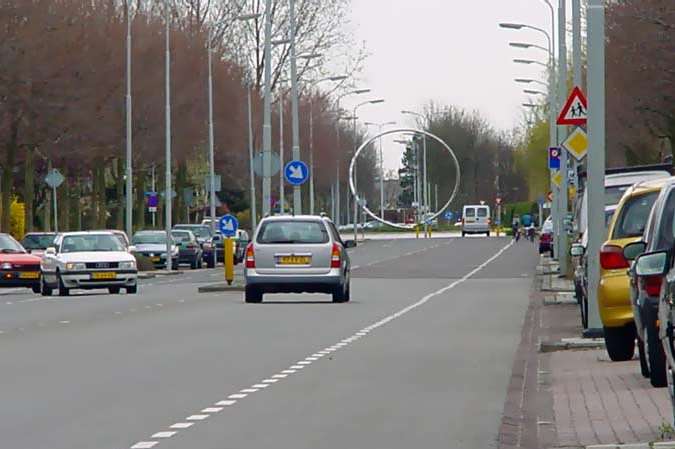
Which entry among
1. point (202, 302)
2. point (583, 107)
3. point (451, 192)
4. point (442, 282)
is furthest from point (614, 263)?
point (451, 192)

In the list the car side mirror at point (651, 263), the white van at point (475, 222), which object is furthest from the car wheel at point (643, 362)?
the white van at point (475, 222)

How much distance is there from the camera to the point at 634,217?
19.8 meters

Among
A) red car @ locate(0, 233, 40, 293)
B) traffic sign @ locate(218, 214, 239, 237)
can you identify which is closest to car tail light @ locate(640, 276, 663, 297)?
red car @ locate(0, 233, 40, 293)

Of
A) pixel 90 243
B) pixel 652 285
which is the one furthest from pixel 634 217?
pixel 90 243

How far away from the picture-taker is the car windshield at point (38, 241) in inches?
2184

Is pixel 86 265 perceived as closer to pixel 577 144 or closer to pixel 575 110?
pixel 577 144

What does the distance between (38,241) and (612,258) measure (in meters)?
38.7

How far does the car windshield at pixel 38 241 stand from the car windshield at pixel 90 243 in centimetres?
1257

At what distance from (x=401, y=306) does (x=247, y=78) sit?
56.9 meters

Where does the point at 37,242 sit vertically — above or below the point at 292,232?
below

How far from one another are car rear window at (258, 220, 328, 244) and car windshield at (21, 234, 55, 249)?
2087 centimetres

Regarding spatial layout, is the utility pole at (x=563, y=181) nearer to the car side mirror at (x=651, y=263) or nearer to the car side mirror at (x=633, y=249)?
the car side mirror at (x=633, y=249)

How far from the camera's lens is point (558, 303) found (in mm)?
33656

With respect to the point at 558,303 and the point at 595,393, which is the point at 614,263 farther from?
the point at 558,303
